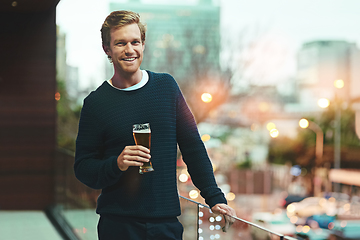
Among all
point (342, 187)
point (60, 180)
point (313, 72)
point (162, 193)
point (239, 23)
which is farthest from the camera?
point (313, 72)

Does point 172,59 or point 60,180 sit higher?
point 172,59

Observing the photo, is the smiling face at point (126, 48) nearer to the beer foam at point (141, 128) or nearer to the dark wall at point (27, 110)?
the beer foam at point (141, 128)

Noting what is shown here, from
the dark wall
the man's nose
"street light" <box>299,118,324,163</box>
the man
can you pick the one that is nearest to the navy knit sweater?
the man

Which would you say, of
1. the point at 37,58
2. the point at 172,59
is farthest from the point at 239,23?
the point at 37,58

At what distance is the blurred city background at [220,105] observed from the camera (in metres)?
4.95

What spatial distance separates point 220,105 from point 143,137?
18643 millimetres

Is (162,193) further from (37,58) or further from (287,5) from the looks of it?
(287,5)

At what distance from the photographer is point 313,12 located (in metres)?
37.1

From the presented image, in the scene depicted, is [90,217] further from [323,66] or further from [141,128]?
[323,66]

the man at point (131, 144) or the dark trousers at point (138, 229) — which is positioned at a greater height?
the man at point (131, 144)

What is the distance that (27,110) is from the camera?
17.8 ft

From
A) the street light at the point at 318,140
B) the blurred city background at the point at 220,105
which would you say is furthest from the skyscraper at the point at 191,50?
the street light at the point at 318,140

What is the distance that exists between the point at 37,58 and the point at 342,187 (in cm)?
2996

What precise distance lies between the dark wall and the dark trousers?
4.44 meters
